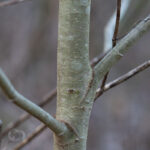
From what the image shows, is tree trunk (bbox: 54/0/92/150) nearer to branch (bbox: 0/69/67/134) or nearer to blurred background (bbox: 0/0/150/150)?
branch (bbox: 0/69/67/134)

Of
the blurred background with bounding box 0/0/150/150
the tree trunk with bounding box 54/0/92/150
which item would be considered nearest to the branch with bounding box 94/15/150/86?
the tree trunk with bounding box 54/0/92/150

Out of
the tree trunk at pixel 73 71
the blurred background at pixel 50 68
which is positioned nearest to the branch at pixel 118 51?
the tree trunk at pixel 73 71

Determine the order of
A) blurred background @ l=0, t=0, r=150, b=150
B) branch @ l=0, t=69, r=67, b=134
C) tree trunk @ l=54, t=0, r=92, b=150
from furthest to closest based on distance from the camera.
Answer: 1. blurred background @ l=0, t=0, r=150, b=150
2. tree trunk @ l=54, t=0, r=92, b=150
3. branch @ l=0, t=69, r=67, b=134

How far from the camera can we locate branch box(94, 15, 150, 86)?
0.66 meters

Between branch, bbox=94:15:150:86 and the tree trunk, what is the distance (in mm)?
20

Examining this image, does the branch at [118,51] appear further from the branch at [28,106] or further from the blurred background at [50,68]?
the blurred background at [50,68]

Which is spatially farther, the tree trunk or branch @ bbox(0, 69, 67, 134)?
the tree trunk

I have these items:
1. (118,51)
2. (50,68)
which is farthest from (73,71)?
(50,68)

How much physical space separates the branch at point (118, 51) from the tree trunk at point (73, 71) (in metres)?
0.02

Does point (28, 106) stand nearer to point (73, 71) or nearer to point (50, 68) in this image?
point (73, 71)

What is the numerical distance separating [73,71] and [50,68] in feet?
11.3

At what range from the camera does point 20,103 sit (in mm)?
544

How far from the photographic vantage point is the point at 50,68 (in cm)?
409

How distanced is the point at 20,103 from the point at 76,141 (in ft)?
0.55
